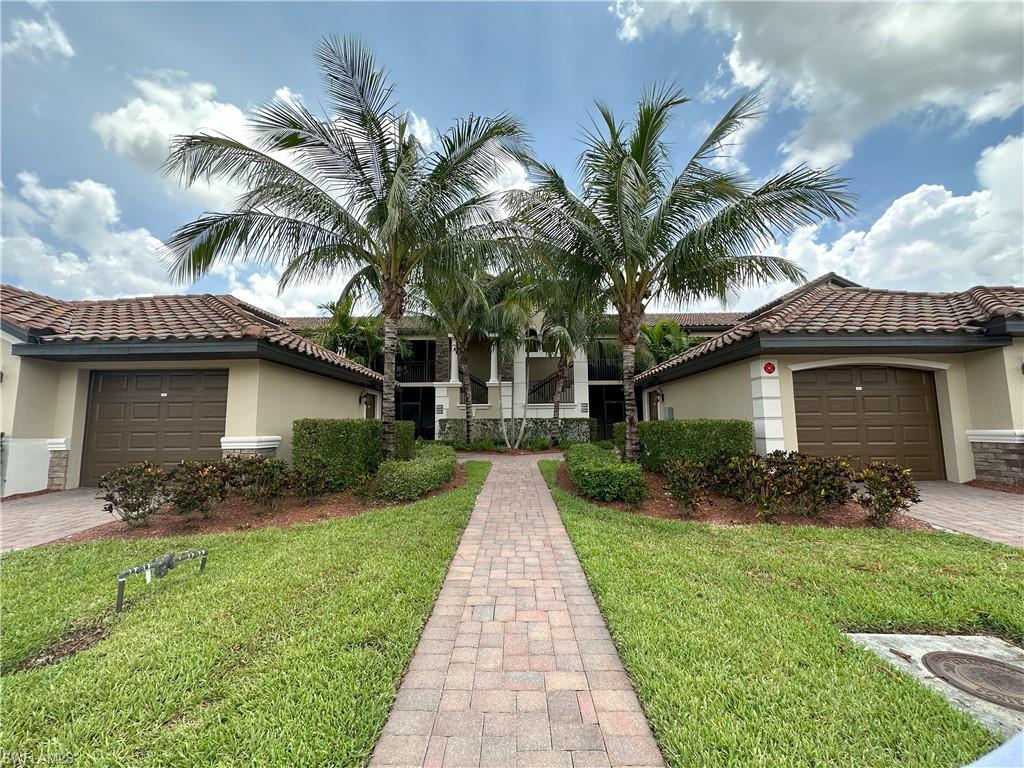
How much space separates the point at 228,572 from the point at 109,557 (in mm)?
1936

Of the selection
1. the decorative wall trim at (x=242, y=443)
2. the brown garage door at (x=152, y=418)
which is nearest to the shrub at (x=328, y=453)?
the decorative wall trim at (x=242, y=443)

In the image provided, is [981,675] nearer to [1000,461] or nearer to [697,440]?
[697,440]

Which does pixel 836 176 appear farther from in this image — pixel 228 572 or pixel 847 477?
pixel 228 572

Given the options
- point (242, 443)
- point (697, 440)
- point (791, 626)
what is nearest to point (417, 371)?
point (242, 443)

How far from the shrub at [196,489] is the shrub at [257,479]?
0.74 feet

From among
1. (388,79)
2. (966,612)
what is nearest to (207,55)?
(388,79)

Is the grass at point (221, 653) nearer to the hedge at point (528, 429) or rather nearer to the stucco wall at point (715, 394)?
the stucco wall at point (715, 394)

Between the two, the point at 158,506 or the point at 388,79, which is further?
the point at 388,79

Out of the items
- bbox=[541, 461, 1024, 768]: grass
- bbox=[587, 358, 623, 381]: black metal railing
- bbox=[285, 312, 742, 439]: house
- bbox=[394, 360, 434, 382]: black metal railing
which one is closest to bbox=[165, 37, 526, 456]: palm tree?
bbox=[541, 461, 1024, 768]: grass

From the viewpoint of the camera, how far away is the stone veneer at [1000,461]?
25.8 feet

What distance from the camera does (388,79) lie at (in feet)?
23.4

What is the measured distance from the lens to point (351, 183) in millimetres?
7633

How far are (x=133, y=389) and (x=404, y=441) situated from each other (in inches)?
241

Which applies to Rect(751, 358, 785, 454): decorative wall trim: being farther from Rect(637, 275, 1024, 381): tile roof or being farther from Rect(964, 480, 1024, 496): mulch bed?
Rect(964, 480, 1024, 496): mulch bed
